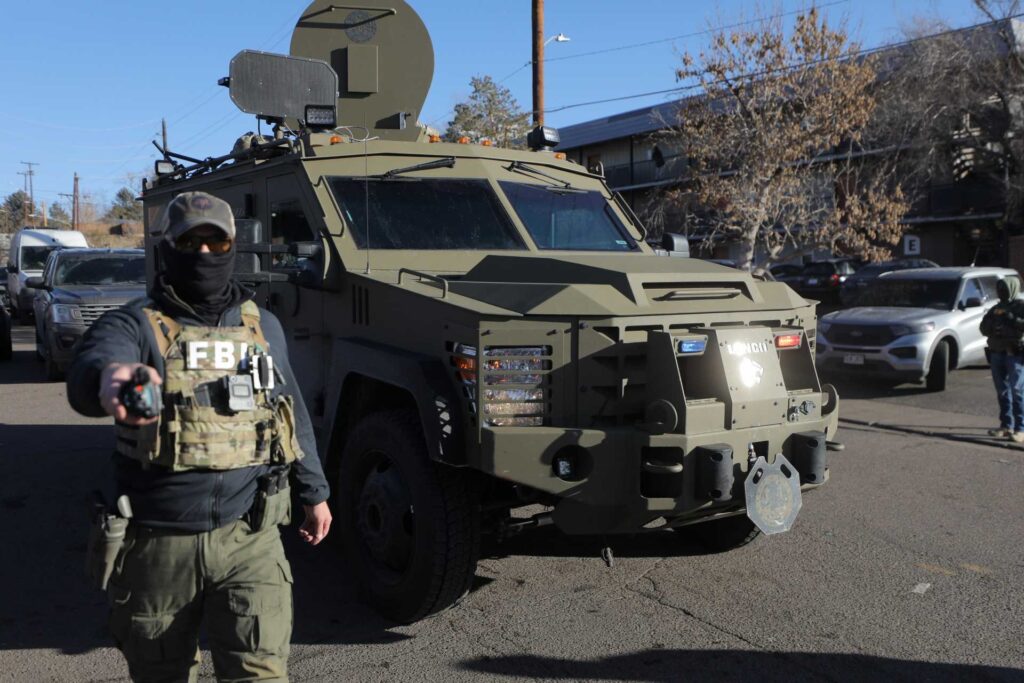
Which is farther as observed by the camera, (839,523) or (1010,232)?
(1010,232)

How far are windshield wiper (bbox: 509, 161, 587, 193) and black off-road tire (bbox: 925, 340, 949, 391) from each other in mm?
7438

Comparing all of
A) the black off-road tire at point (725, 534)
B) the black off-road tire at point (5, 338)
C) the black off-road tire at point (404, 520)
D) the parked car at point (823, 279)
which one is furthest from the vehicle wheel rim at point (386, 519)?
the parked car at point (823, 279)

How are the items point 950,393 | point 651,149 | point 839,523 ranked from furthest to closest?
point 651,149, point 950,393, point 839,523

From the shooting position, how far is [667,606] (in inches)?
174

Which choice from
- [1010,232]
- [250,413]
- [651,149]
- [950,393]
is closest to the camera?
[250,413]

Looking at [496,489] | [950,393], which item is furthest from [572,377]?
[950,393]

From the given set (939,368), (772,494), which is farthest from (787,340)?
(939,368)

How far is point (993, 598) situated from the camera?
14.8 feet

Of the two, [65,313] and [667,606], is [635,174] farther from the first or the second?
[667,606]

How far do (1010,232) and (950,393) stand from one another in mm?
18708

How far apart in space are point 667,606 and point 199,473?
8.66ft

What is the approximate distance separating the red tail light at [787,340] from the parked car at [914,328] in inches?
305

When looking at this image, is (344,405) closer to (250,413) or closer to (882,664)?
(250,413)

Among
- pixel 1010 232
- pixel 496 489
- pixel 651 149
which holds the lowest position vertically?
pixel 496 489
